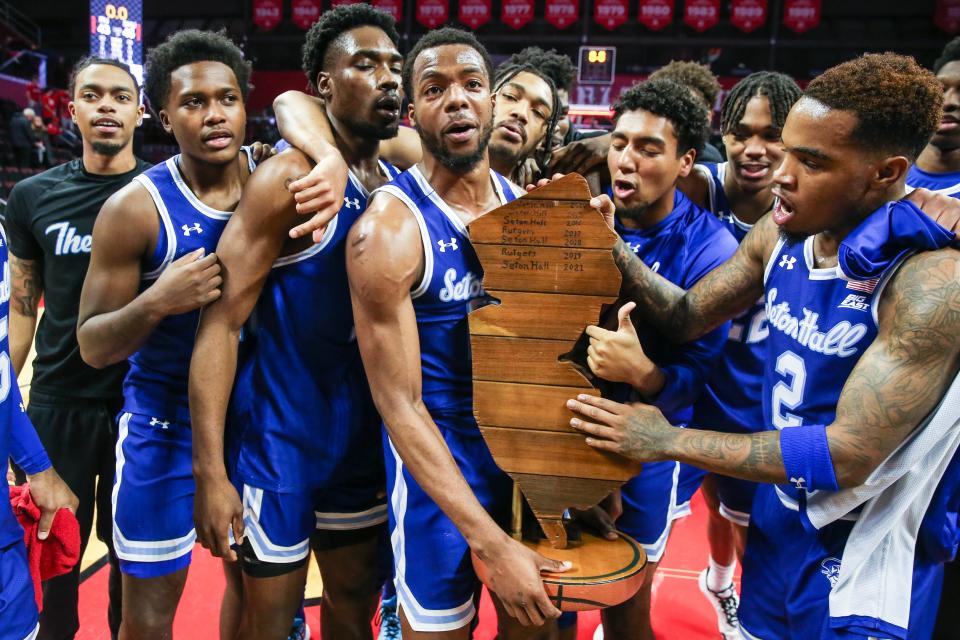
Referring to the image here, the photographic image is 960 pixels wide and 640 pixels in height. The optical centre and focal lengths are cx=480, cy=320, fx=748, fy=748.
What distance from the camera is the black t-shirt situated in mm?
2873

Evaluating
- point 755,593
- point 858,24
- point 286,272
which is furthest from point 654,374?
point 858,24

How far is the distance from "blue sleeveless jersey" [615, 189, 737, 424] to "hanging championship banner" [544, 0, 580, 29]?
570 inches

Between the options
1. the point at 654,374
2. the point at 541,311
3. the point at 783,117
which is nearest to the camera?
the point at 541,311

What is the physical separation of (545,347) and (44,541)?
56.5 inches

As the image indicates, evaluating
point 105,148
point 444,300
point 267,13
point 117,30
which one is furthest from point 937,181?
point 267,13

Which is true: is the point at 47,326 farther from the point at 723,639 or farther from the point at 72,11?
the point at 72,11

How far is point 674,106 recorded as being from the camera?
2510 millimetres

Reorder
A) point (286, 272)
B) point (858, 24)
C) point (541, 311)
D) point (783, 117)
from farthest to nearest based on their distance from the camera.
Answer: point (858, 24) → point (783, 117) → point (286, 272) → point (541, 311)

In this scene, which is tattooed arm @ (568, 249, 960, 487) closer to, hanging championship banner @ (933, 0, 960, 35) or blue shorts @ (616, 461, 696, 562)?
blue shorts @ (616, 461, 696, 562)

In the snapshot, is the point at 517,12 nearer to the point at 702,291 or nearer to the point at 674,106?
the point at 674,106

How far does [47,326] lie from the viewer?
2.94 meters

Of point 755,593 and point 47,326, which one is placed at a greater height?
point 47,326

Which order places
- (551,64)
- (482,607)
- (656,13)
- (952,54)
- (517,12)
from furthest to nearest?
(517,12) → (656,13) → (551,64) → (482,607) → (952,54)

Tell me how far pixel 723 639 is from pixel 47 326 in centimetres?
317
